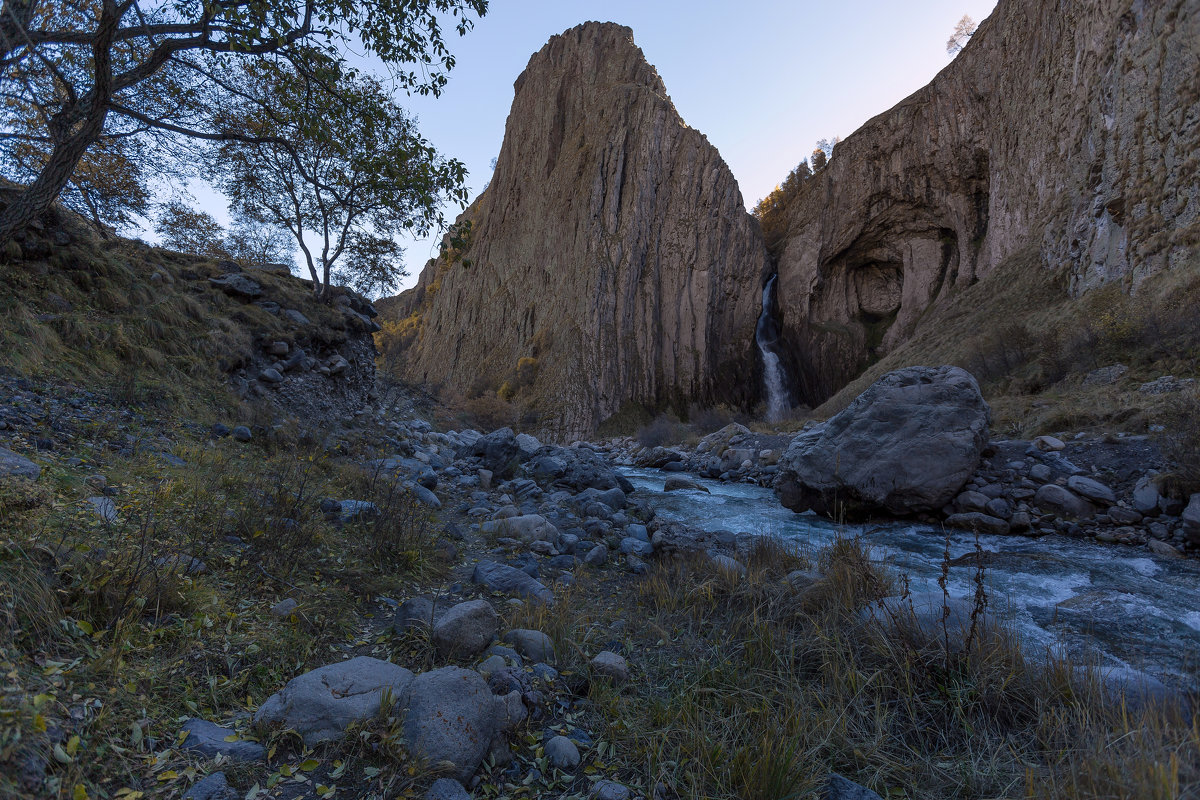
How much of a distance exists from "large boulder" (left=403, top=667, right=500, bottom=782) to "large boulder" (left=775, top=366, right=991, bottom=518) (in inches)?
232

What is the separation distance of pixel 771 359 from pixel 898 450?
27669 mm

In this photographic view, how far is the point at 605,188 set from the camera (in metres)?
34.6

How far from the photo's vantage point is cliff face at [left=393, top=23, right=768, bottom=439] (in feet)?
108

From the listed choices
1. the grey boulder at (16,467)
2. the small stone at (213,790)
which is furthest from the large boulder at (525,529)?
the small stone at (213,790)

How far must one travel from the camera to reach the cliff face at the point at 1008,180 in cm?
1241

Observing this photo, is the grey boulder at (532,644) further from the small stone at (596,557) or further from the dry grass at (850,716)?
the small stone at (596,557)

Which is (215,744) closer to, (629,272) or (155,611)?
(155,611)

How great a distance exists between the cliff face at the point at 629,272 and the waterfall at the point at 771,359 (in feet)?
2.84

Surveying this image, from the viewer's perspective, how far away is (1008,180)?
22.9 metres

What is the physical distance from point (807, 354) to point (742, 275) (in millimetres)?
6716

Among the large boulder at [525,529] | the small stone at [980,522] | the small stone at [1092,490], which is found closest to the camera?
the large boulder at [525,529]

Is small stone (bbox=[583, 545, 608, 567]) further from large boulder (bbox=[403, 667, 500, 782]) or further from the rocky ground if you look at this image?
large boulder (bbox=[403, 667, 500, 782])

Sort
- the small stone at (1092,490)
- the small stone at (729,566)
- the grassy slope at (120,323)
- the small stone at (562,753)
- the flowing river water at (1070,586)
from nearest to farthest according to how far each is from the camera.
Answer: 1. the small stone at (562,753)
2. the flowing river water at (1070,586)
3. the small stone at (729,566)
4. the grassy slope at (120,323)
5. the small stone at (1092,490)

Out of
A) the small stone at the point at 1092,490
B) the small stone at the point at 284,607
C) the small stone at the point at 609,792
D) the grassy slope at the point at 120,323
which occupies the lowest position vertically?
the small stone at the point at 609,792
